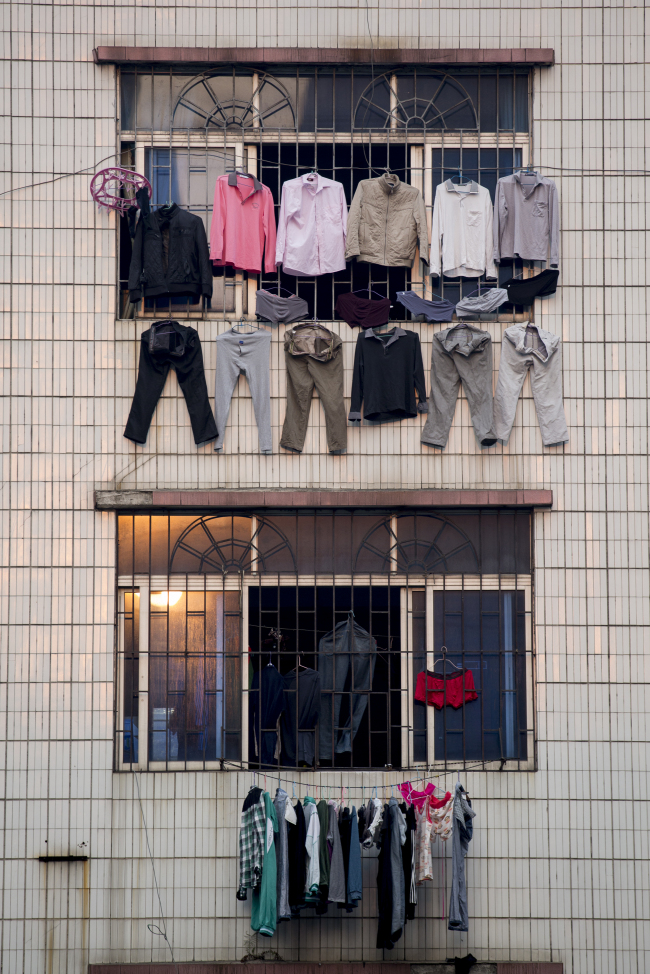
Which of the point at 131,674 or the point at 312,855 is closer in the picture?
the point at 312,855

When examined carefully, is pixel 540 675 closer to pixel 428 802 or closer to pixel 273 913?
pixel 428 802

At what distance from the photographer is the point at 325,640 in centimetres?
874

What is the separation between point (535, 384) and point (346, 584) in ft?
8.28

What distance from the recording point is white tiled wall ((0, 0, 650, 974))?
8.38m

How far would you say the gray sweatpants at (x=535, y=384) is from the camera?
8836mm

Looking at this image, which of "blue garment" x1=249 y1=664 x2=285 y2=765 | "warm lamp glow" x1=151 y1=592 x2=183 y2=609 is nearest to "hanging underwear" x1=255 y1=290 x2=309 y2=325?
"warm lamp glow" x1=151 y1=592 x2=183 y2=609

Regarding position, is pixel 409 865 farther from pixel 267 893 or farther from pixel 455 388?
pixel 455 388

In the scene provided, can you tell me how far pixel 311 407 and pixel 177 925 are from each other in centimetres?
470

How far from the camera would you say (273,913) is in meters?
8.00

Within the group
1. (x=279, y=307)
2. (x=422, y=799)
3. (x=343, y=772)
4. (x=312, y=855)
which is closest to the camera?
(x=312, y=855)

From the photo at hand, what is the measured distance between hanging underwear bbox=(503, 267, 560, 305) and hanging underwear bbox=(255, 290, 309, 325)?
6.39 feet

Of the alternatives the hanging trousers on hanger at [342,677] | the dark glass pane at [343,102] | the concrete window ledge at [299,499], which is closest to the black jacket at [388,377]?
the concrete window ledge at [299,499]

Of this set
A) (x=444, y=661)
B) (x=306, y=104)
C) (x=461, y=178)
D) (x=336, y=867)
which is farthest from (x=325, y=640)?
(x=306, y=104)

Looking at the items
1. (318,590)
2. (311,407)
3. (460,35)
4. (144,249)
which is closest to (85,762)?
(318,590)
